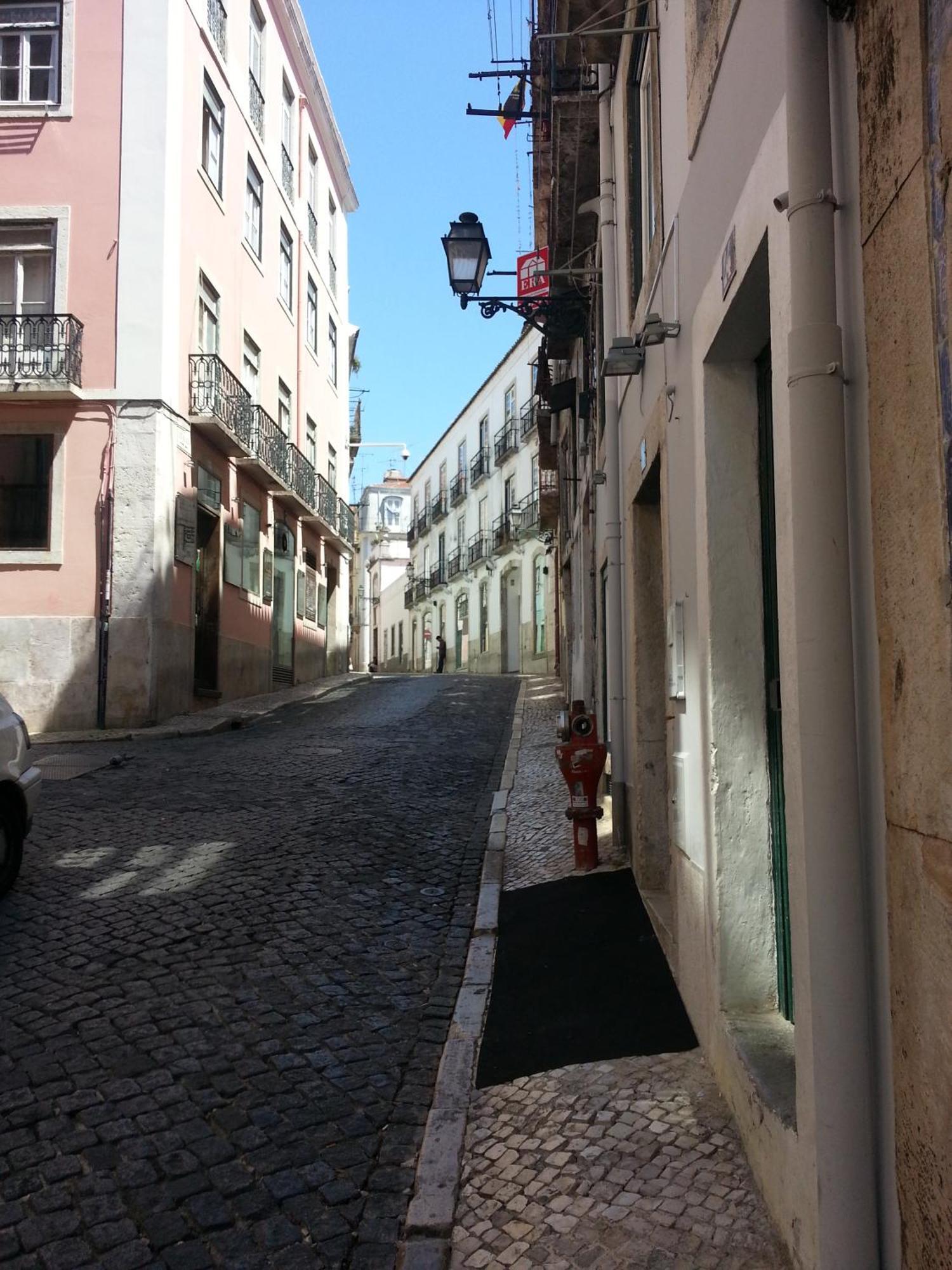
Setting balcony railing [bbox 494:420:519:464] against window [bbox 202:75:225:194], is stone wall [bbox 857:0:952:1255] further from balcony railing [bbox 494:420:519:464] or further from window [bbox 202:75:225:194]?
balcony railing [bbox 494:420:519:464]

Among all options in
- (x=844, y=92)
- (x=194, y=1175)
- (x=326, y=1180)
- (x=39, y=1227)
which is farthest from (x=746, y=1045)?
(x=844, y=92)

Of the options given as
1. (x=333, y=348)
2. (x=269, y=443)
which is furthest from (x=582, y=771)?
(x=333, y=348)

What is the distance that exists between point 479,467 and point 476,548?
297 centimetres

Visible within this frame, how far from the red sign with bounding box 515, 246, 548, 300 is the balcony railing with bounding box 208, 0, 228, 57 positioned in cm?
939

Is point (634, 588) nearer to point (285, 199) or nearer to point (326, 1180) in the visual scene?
point (326, 1180)

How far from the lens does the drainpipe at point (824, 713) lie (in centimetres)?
229

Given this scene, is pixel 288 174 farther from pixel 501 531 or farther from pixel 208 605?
pixel 501 531

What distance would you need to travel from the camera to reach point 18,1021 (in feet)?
14.4

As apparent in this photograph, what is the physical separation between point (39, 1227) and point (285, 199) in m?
23.6

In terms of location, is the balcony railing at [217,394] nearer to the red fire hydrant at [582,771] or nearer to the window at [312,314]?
the window at [312,314]

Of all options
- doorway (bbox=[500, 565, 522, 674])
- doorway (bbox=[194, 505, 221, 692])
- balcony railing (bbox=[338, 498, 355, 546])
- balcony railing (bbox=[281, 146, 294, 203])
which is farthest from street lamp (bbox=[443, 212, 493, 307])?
doorway (bbox=[500, 565, 522, 674])

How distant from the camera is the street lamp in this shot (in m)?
Answer: 10.9

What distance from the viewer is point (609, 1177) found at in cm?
312

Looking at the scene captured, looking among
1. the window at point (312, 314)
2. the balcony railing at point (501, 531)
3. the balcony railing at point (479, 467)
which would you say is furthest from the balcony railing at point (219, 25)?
the balcony railing at point (479, 467)
